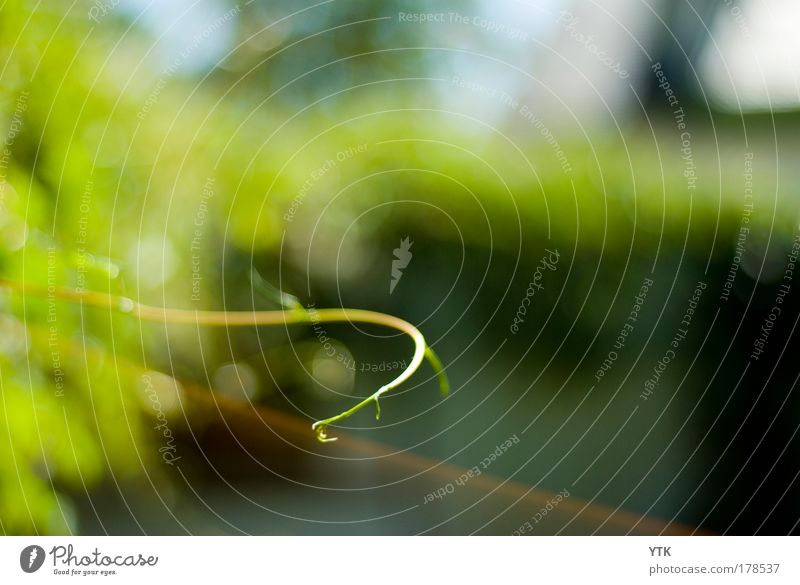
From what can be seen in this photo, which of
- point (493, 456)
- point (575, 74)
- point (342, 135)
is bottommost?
point (493, 456)

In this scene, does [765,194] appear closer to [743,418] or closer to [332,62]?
[743,418]
